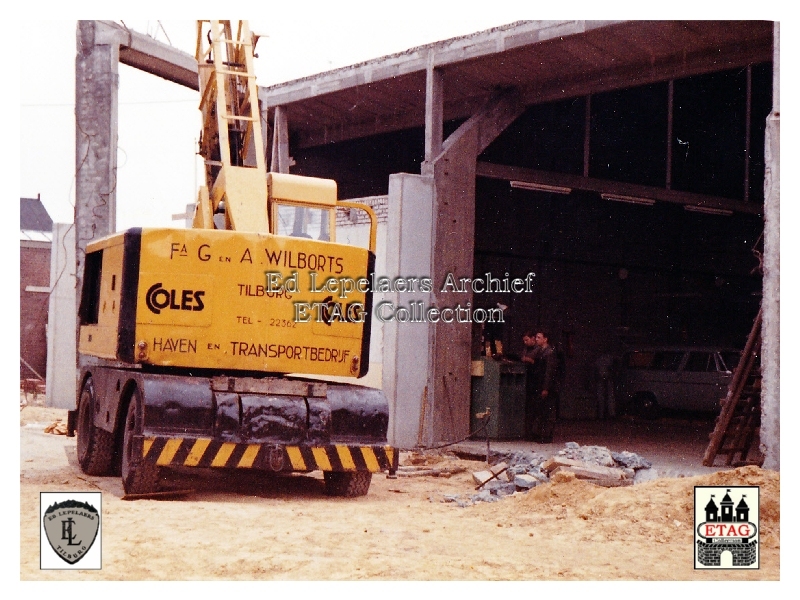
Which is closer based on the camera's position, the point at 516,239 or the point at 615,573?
the point at 615,573

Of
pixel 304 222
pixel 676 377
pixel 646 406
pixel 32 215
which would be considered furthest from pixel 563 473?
pixel 646 406

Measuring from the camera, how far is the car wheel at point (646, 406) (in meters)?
23.8

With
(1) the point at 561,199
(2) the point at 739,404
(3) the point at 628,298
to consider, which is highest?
(1) the point at 561,199

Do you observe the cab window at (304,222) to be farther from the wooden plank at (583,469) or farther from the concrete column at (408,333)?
the concrete column at (408,333)

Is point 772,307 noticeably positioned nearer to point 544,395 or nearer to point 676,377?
point 544,395

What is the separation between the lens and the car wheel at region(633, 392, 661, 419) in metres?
23.8

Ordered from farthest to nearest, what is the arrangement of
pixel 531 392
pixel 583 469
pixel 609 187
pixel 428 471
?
1. pixel 609 187
2. pixel 531 392
3. pixel 428 471
4. pixel 583 469

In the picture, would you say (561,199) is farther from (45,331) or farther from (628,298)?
(45,331)

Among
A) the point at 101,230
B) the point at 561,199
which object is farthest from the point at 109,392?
the point at 561,199

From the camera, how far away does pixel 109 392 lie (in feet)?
42.9

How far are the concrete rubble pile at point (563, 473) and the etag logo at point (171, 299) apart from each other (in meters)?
3.82

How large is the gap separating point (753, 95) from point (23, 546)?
1829 cm

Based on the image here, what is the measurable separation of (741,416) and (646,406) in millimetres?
10230

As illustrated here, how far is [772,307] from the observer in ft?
38.4
